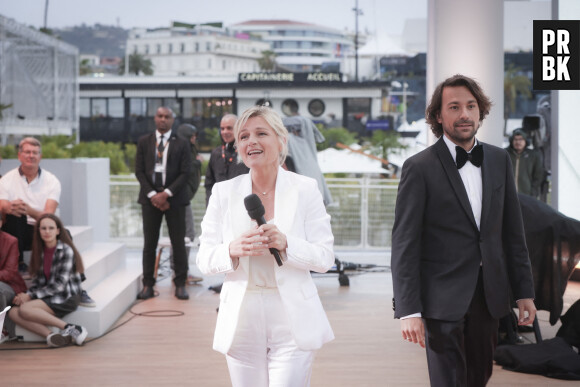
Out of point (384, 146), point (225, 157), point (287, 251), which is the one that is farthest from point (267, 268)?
point (384, 146)

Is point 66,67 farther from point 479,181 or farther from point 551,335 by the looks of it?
point 479,181

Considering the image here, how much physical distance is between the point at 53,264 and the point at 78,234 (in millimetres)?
1721

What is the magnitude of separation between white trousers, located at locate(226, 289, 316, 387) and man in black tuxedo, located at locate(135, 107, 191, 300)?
4.76 meters

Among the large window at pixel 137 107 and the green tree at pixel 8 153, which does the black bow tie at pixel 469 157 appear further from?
the large window at pixel 137 107

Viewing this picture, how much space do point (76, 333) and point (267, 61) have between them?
6853 cm

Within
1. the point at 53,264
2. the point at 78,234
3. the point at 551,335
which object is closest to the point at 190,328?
the point at 53,264

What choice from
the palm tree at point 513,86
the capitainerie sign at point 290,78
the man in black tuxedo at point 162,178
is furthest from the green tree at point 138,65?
the man in black tuxedo at point 162,178

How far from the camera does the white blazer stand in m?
2.38

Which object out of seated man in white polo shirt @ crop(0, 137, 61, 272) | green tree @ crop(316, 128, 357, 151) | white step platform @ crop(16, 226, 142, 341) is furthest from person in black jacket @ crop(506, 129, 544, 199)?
green tree @ crop(316, 128, 357, 151)

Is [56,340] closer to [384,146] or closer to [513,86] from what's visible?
[384,146]

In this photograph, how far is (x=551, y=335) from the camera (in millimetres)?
5875

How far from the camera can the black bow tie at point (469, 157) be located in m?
2.66

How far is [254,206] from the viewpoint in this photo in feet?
7.50

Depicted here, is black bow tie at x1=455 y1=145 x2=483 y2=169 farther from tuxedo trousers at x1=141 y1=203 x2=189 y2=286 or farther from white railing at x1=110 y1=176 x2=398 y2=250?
white railing at x1=110 y1=176 x2=398 y2=250
